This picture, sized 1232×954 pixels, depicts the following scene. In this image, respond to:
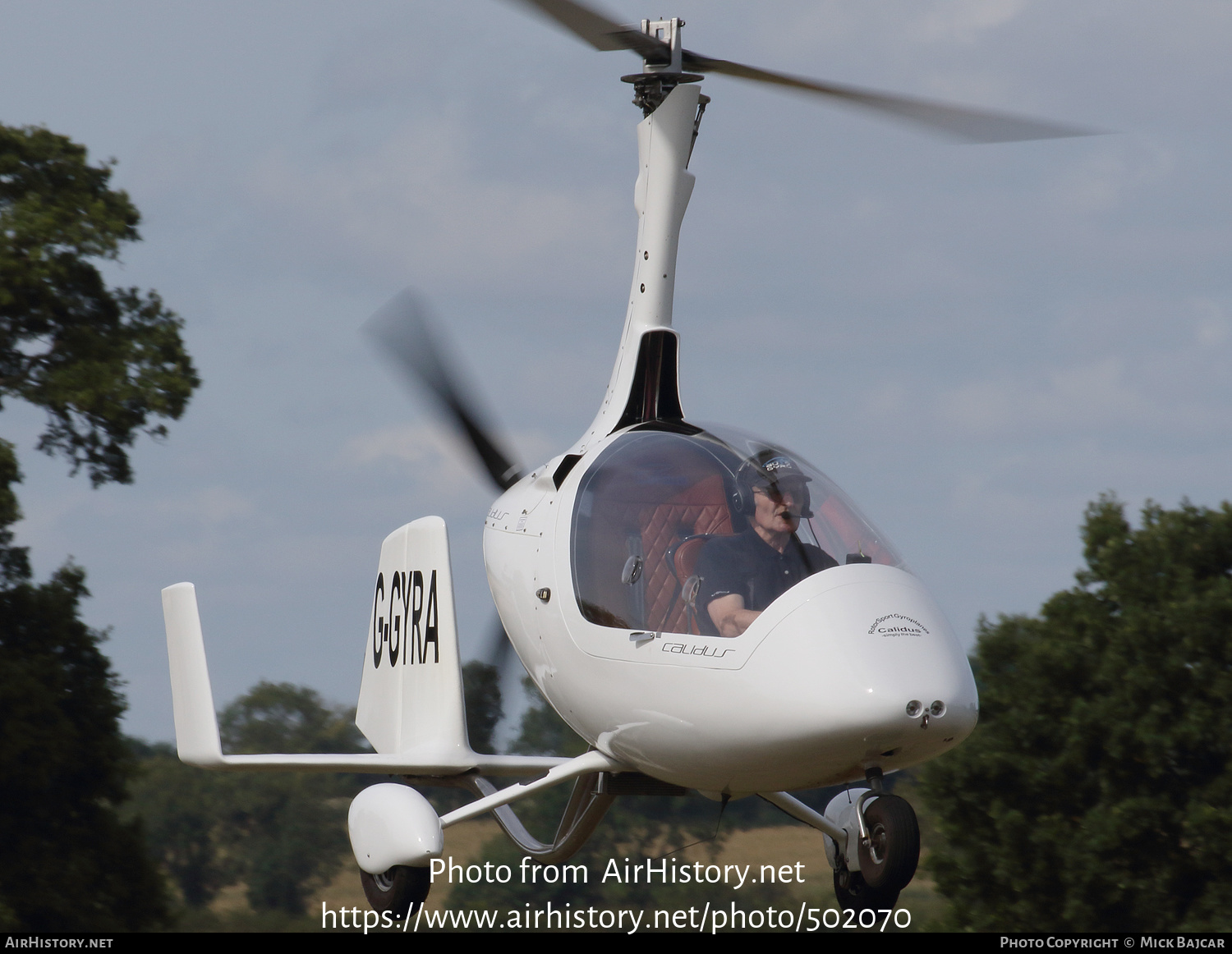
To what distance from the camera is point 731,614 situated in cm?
673

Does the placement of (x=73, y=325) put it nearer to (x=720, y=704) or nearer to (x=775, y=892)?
(x=720, y=704)

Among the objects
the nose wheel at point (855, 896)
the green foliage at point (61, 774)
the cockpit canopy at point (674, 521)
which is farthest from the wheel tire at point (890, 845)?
the green foliage at point (61, 774)

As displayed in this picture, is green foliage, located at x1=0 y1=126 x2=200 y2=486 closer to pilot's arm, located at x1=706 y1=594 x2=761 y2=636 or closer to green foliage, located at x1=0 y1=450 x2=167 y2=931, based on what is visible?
green foliage, located at x1=0 y1=450 x2=167 y2=931

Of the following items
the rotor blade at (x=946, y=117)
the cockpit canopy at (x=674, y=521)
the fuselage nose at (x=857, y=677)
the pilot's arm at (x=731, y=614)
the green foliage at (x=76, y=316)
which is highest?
the green foliage at (x=76, y=316)

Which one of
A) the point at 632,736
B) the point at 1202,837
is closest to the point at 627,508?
the point at 632,736

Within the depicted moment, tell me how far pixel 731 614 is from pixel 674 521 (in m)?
0.68

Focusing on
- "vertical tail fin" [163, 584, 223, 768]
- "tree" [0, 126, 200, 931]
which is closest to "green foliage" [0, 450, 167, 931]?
"tree" [0, 126, 200, 931]

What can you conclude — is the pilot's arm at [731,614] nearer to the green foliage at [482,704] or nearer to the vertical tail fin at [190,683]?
the green foliage at [482,704]

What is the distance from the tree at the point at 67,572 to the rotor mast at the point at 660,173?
10.0 m

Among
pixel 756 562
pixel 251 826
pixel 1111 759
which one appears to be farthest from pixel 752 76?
pixel 251 826

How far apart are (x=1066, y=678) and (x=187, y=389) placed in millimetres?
11022

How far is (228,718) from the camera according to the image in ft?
95.2

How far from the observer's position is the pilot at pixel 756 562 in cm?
671

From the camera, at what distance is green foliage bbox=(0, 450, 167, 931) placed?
17719 millimetres
